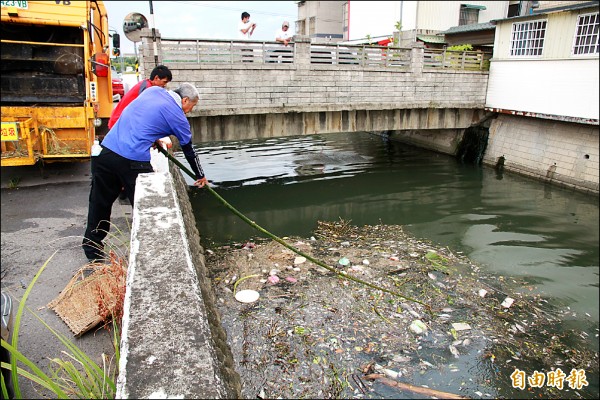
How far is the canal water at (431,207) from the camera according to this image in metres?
6.19

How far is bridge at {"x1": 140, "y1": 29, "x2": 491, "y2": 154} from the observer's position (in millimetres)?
9781

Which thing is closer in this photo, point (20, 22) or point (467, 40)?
point (20, 22)

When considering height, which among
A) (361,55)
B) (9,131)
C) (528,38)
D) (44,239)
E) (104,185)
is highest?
(528,38)

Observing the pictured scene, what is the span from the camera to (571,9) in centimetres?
1018

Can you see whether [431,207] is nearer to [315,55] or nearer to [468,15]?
[315,55]

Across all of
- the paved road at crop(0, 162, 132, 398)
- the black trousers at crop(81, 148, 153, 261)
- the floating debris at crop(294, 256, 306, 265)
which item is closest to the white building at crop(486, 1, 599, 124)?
the floating debris at crop(294, 256, 306, 265)

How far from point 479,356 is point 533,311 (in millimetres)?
1541

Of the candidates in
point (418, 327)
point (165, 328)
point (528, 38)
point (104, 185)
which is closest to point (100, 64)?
point (104, 185)

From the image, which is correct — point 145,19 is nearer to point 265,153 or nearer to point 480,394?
point 265,153

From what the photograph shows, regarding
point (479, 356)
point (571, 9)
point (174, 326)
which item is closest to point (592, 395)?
point (479, 356)

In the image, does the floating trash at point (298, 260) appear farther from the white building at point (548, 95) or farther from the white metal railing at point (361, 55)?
the white building at point (548, 95)

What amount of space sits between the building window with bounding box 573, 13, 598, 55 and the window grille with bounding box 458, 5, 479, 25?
11.5m

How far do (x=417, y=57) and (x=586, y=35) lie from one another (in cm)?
436

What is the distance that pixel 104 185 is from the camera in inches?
155
